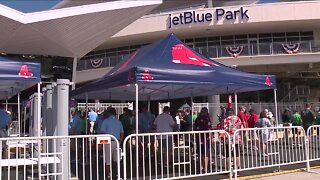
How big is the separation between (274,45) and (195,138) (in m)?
26.3

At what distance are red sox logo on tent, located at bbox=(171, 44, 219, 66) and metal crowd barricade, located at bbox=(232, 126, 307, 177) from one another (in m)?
2.30

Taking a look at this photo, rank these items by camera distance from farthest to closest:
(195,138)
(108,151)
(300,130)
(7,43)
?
(7,43) → (300,130) → (195,138) → (108,151)

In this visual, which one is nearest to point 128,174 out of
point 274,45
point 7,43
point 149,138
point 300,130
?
point 149,138

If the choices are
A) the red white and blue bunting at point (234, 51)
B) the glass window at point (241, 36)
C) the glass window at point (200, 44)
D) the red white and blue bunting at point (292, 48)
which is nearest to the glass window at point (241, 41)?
the glass window at point (241, 36)

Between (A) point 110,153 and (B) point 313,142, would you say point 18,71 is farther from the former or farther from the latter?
(B) point 313,142

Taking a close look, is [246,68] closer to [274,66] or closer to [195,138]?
[274,66]

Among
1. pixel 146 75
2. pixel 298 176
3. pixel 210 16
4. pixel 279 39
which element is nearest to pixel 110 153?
pixel 146 75

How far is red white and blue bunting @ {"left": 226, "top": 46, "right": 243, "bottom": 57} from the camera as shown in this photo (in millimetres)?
33656

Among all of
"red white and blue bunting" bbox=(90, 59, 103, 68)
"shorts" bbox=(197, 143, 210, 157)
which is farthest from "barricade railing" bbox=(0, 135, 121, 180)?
"red white and blue bunting" bbox=(90, 59, 103, 68)

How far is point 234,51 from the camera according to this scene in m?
33.8

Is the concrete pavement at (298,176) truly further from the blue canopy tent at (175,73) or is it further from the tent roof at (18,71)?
the tent roof at (18,71)

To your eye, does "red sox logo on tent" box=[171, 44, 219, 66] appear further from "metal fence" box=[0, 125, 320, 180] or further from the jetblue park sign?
the jetblue park sign

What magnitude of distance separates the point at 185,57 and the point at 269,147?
3.07 metres

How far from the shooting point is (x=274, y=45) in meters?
33.6
